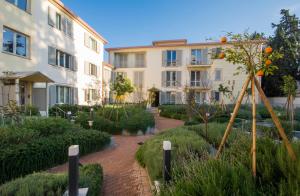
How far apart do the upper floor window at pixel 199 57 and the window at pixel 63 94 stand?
1712 cm

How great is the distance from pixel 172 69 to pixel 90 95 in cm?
1223

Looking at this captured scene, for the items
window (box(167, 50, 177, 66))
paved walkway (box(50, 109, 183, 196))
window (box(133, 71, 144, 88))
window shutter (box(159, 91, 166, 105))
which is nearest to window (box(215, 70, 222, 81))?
window (box(167, 50, 177, 66))

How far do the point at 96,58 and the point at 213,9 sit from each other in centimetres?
1673

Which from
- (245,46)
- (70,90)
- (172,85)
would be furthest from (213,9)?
(172,85)

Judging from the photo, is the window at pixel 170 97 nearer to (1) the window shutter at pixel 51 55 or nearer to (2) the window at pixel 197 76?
(2) the window at pixel 197 76

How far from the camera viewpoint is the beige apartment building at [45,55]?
41.4 ft

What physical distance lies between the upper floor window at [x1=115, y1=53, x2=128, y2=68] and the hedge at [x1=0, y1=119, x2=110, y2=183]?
2514cm

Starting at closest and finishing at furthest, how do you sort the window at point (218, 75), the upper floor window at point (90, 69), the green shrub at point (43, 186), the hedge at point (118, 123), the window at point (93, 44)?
the green shrub at point (43, 186)
the hedge at point (118, 123)
the upper floor window at point (90, 69)
the window at point (93, 44)
the window at point (218, 75)

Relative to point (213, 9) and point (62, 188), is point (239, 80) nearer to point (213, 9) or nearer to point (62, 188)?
A: point (213, 9)

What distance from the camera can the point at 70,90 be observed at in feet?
65.5

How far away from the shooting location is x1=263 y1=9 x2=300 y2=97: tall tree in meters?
31.7

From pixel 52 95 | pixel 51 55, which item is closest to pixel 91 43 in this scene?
pixel 51 55

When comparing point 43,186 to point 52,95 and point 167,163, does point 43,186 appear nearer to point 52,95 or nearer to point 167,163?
point 167,163

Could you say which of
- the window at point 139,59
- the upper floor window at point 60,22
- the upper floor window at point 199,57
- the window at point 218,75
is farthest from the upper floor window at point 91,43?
the window at point 218,75
